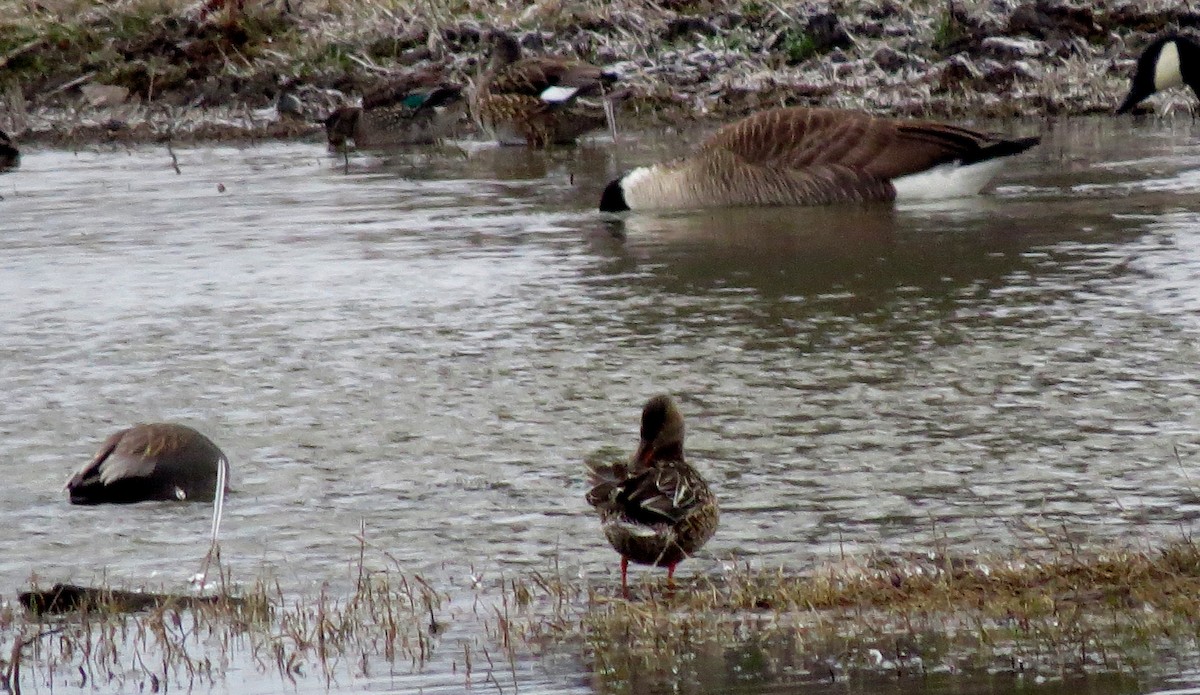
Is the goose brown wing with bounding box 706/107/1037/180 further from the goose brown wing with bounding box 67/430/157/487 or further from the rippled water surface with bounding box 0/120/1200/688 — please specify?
the goose brown wing with bounding box 67/430/157/487

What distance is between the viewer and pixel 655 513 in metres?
5.47

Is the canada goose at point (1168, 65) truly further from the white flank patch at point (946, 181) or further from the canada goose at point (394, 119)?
the canada goose at point (394, 119)

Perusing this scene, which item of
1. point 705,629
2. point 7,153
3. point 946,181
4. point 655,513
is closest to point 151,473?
point 655,513

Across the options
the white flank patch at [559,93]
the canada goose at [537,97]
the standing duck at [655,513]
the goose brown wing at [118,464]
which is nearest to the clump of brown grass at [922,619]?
the standing duck at [655,513]

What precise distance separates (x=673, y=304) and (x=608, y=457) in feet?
9.96

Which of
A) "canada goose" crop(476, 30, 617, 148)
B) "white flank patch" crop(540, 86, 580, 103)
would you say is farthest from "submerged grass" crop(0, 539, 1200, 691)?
"canada goose" crop(476, 30, 617, 148)

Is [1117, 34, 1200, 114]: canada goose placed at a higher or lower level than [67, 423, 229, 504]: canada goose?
higher

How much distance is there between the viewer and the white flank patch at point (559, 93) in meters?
17.9

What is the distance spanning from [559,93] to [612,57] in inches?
133

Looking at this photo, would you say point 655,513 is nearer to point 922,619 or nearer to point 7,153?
→ point 922,619

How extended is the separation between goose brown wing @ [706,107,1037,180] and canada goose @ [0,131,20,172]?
289 inches

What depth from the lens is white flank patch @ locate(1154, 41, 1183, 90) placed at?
49.6ft

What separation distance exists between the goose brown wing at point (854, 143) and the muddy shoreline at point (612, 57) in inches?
193

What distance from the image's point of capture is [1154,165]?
47.6 feet
